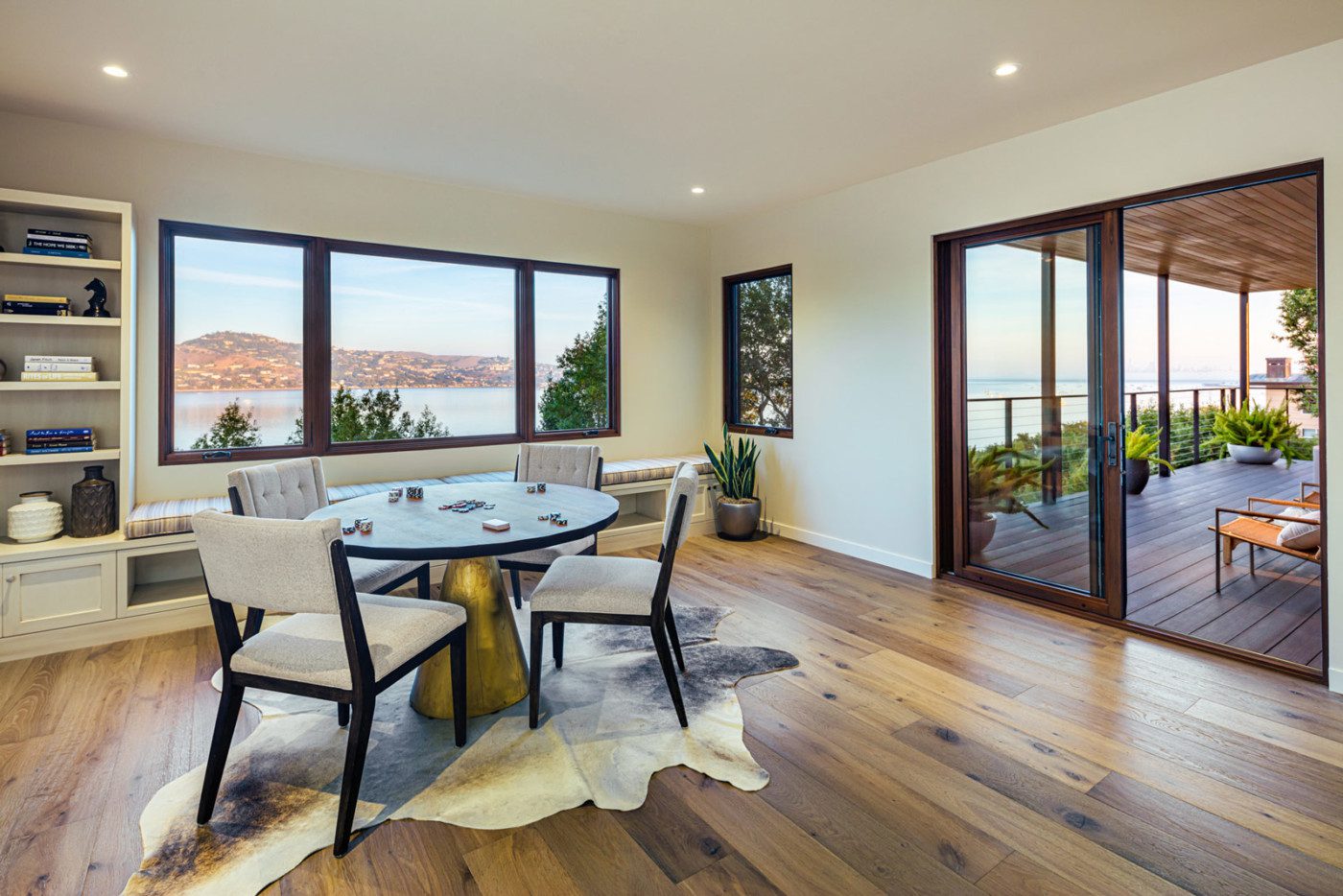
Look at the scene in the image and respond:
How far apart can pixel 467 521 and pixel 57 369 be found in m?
2.43

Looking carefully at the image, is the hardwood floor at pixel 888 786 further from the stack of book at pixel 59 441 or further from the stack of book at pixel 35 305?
the stack of book at pixel 35 305

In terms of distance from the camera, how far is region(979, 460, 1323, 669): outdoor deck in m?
3.21

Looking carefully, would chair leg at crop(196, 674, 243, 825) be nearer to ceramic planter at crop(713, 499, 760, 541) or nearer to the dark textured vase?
the dark textured vase

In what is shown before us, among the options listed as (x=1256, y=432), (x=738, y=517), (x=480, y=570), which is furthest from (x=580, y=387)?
(x=1256, y=432)

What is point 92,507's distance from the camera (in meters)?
3.28

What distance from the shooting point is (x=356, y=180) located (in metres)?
4.23

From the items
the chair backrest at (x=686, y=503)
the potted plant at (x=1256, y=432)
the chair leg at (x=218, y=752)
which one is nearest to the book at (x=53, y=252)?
the chair leg at (x=218, y=752)

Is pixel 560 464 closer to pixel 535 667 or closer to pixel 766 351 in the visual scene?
pixel 535 667

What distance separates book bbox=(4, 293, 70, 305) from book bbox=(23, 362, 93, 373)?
0.29 meters

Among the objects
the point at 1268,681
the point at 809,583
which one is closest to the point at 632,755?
→ the point at 809,583

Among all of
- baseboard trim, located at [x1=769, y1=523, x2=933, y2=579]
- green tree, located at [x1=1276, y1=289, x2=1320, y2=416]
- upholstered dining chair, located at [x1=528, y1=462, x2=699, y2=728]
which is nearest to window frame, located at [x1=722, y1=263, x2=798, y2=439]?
baseboard trim, located at [x1=769, y1=523, x2=933, y2=579]

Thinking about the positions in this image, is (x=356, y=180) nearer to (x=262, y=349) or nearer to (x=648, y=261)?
(x=262, y=349)

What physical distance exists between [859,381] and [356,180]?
11.5 ft

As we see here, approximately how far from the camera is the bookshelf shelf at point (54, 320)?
3143mm
